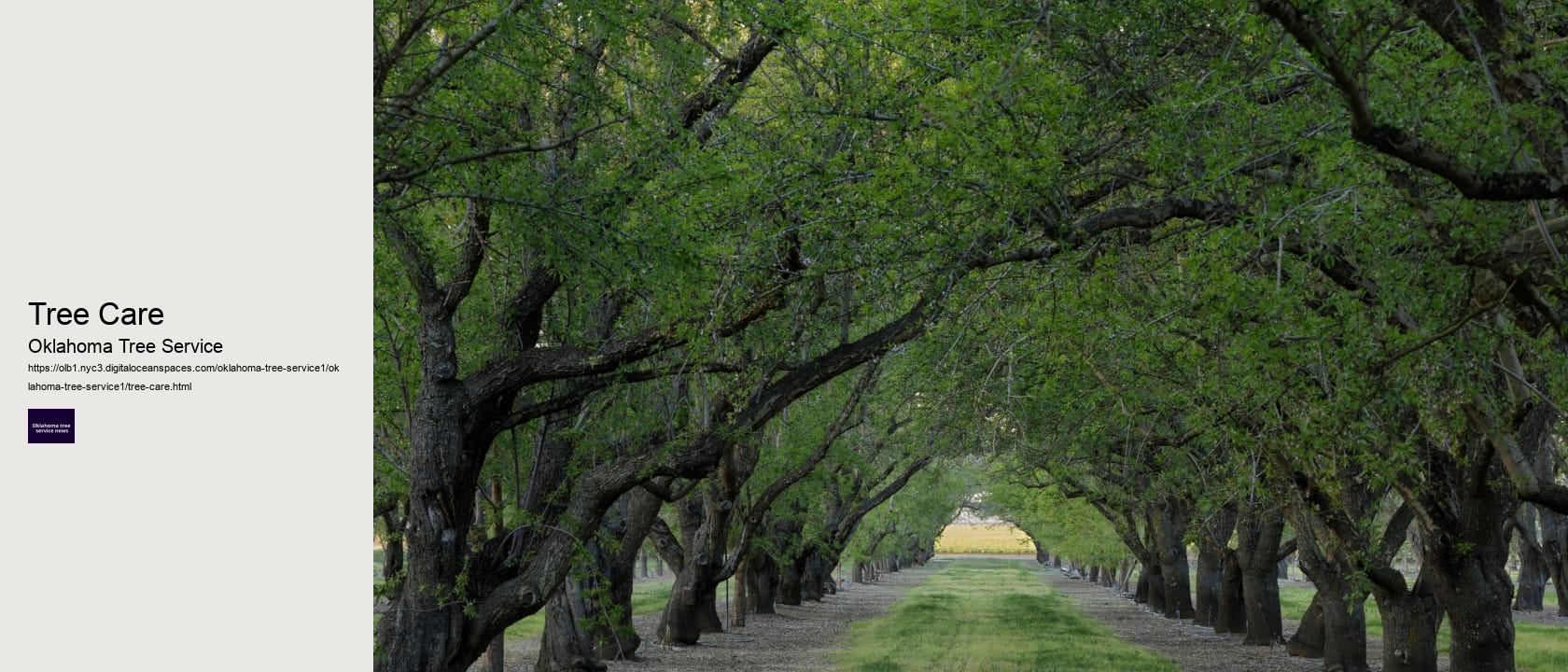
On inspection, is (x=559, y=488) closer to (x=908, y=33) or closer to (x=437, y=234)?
(x=437, y=234)

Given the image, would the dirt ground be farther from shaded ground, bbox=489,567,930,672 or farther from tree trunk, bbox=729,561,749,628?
tree trunk, bbox=729,561,749,628

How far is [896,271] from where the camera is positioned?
10.7 m

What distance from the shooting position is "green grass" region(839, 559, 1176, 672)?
81.7 feet

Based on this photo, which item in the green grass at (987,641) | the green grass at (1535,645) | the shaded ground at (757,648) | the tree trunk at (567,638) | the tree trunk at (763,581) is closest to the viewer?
the tree trunk at (567,638)

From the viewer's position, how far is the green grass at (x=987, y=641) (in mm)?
24891

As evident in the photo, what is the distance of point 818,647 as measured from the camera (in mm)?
29859

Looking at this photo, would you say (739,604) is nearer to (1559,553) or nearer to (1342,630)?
(1342,630)

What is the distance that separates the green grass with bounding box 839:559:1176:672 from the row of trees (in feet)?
30.8

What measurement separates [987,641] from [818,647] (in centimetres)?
426

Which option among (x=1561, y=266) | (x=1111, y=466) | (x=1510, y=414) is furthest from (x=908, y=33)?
(x=1111, y=466)

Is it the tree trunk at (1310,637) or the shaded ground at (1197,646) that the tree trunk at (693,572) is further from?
the tree trunk at (1310,637)

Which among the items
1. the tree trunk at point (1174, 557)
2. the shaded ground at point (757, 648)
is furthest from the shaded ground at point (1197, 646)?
the shaded ground at point (757, 648)
